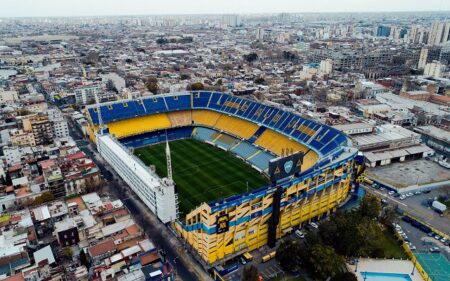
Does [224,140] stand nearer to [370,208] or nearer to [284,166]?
[284,166]

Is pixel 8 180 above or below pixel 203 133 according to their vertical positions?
above

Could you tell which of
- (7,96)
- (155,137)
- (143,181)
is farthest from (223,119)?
(7,96)

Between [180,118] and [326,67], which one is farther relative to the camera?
[326,67]

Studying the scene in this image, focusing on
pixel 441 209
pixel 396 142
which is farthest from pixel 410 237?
pixel 396 142

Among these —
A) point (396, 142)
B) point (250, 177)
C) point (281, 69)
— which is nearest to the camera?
point (250, 177)

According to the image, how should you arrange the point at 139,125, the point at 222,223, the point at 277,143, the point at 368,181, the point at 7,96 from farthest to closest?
1. the point at 7,96
2. the point at 139,125
3. the point at 277,143
4. the point at 368,181
5. the point at 222,223

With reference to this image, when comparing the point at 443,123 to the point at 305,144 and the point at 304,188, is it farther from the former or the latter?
the point at 304,188

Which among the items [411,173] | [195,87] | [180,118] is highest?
[195,87]
